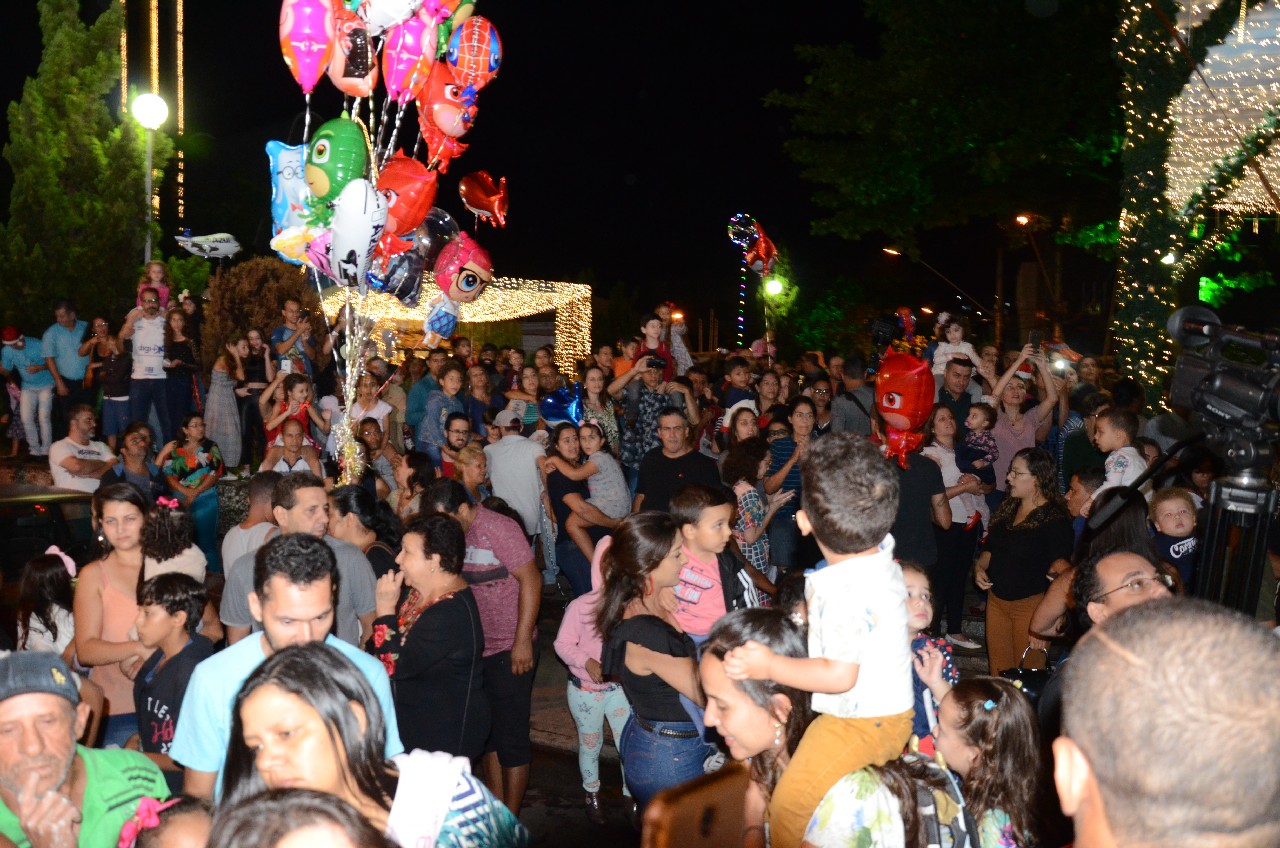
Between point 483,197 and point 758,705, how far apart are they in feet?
31.8

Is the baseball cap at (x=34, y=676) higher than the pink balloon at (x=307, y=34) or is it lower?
lower

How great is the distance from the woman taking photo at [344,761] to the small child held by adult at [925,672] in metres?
1.53

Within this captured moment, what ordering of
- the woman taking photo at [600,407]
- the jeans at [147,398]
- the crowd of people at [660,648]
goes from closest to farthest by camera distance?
1. the crowd of people at [660,648]
2. the woman taking photo at [600,407]
3. the jeans at [147,398]

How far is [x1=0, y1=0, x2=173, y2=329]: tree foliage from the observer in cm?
1978

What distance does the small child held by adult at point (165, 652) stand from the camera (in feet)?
13.1

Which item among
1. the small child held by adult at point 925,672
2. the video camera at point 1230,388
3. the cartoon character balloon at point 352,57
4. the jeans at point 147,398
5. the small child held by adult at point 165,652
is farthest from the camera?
the jeans at point 147,398

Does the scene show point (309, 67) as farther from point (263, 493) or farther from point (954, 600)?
point (954, 600)

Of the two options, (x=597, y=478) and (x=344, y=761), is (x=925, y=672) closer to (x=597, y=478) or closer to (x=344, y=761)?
(x=344, y=761)

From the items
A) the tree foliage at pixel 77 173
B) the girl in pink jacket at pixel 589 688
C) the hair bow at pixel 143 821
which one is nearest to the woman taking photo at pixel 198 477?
the girl in pink jacket at pixel 589 688

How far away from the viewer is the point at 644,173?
4306cm

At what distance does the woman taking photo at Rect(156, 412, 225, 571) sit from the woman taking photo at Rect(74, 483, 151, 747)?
399 centimetres

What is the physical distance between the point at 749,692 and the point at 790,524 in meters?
5.12

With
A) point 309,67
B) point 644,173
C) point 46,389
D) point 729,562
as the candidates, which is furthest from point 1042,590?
point 644,173

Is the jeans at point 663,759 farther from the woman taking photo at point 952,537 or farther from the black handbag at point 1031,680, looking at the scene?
the woman taking photo at point 952,537
